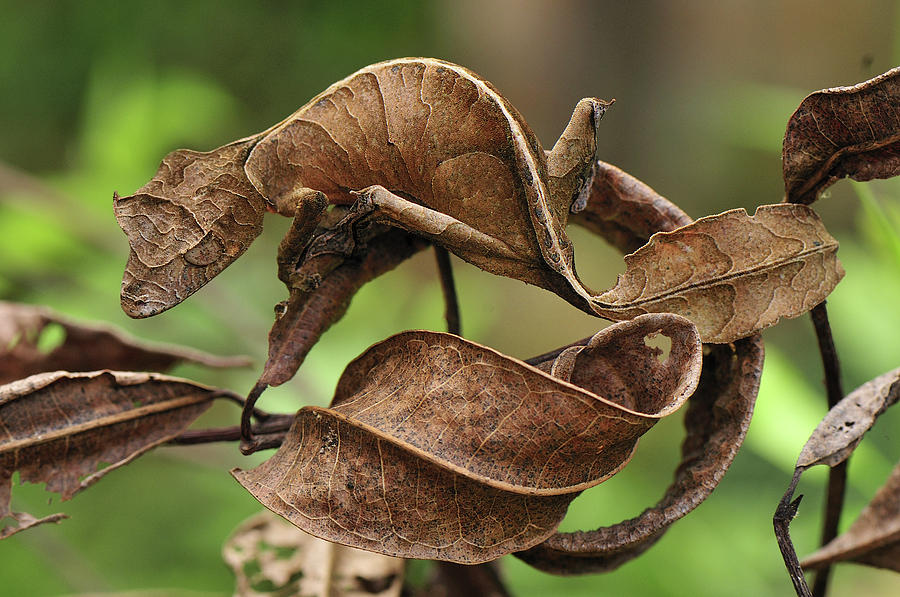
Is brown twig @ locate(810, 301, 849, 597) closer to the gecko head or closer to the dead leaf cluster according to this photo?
the dead leaf cluster

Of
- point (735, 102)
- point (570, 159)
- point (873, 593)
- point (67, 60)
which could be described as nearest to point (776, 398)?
point (873, 593)

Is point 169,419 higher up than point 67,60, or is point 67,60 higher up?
point 67,60

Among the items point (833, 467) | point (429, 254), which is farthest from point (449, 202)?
point (429, 254)

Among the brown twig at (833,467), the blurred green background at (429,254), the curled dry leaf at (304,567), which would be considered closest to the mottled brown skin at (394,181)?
the brown twig at (833,467)

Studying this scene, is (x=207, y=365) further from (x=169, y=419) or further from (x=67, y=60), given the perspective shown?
(x=67, y=60)

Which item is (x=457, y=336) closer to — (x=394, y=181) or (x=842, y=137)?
(x=394, y=181)

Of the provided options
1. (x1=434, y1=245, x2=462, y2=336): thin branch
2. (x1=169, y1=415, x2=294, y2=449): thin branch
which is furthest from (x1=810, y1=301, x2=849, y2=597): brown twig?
(x1=169, y1=415, x2=294, y2=449): thin branch
